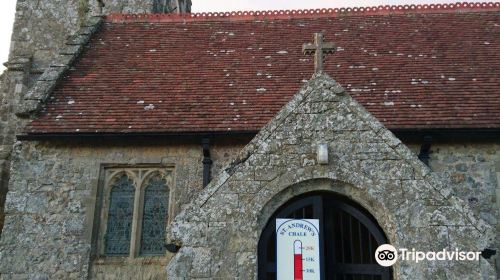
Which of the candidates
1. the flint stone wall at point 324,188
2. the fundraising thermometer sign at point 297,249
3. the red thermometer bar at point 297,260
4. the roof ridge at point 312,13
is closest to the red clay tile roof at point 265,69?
the roof ridge at point 312,13

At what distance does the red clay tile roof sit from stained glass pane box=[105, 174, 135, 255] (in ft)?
3.39

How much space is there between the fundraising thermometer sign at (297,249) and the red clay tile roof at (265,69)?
3.33 metres

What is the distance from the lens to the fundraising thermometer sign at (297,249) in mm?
5195

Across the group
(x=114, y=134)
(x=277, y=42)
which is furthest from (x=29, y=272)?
(x=277, y=42)

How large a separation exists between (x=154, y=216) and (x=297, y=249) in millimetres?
3946

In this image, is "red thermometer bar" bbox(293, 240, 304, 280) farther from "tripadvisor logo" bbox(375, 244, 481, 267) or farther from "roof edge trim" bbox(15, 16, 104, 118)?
"roof edge trim" bbox(15, 16, 104, 118)

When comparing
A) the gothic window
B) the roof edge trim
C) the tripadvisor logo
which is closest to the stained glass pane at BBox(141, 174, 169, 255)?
the gothic window

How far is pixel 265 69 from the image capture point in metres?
10.1

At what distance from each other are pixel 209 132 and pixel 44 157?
2979 mm

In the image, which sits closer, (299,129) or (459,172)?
(299,129)

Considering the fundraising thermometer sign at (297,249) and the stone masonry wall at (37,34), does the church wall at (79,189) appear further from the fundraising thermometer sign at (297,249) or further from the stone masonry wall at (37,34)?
the stone masonry wall at (37,34)

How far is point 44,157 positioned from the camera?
878cm

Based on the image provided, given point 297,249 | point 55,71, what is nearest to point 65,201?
point 55,71

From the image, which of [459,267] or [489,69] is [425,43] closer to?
[489,69]
